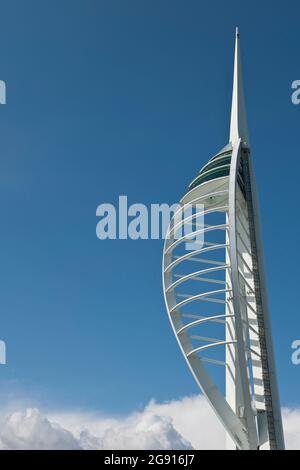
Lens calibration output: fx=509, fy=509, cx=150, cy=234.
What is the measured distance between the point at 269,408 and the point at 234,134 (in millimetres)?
28641

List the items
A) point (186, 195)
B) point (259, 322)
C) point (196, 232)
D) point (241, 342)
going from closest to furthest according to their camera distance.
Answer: point (241, 342) < point (259, 322) < point (196, 232) < point (186, 195)

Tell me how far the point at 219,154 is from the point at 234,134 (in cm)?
589

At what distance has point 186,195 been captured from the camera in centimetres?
4631

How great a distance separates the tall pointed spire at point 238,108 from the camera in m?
52.5

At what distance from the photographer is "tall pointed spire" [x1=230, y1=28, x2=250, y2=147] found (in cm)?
5250

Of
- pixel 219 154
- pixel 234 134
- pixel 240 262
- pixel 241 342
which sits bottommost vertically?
pixel 241 342

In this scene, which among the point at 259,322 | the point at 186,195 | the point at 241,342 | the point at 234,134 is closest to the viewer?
the point at 241,342

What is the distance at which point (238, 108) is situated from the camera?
180 feet
